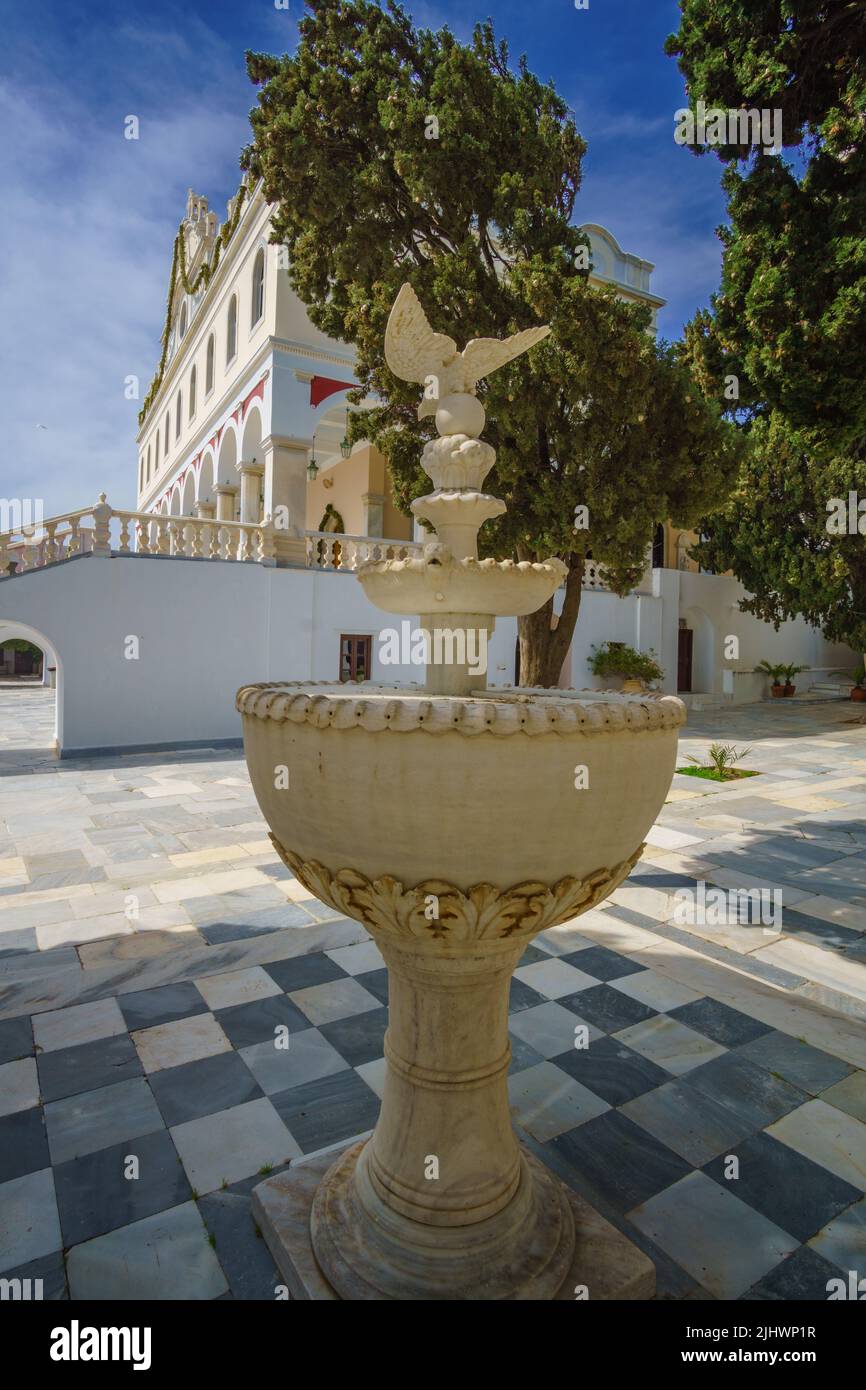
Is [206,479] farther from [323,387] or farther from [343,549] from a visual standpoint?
[343,549]

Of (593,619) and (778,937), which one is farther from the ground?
(593,619)

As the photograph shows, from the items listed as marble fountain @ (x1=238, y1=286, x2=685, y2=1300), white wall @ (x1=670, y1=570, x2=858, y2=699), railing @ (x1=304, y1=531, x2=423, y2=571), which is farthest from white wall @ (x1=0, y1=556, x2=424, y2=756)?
white wall @ (x1=670, y1=570, x2=858, y2=699)

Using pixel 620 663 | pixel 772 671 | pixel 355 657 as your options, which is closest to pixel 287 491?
pixel 355 657

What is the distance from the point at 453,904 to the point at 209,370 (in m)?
19.4

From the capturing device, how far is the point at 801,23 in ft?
14.6

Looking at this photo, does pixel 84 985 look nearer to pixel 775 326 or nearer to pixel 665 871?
pixel 665 871

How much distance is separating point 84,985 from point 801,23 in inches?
278

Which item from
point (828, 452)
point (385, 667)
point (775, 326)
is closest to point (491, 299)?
point (775, 326)

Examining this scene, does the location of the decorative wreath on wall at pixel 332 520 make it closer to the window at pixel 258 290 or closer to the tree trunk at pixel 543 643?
the window at pixel 258 290

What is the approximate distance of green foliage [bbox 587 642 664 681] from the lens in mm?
17094

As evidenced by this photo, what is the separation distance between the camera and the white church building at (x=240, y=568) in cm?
1095

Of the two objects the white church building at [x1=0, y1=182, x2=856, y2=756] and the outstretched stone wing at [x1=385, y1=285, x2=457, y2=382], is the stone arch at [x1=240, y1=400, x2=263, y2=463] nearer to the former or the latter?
the white church building at [x1=0, y1=182, x2=856, y2=756]

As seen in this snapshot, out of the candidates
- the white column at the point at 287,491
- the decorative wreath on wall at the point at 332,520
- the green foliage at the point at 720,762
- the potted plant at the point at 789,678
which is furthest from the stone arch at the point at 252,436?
the potted plant at the point at 789,678
